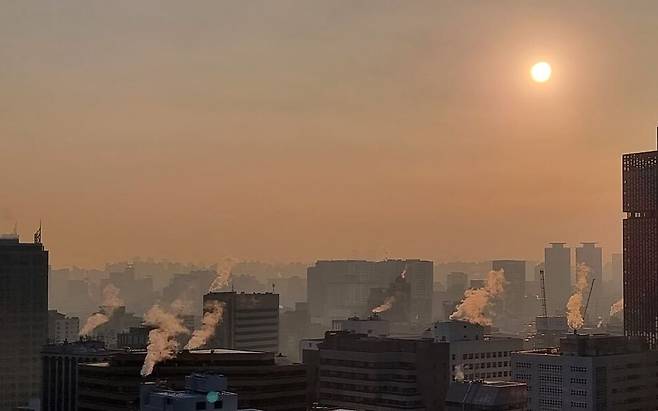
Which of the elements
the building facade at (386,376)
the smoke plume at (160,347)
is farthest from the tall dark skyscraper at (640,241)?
the smoke plume at (160,347)

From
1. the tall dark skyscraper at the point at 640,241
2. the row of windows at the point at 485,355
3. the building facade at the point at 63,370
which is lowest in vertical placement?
the building facade at the point at 63,370

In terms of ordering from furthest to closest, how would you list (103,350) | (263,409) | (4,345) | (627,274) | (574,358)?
(4,345) < (627,274) < (103,350) < (574,358) < (263,409)

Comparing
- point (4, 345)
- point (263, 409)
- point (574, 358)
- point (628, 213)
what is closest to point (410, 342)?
point (574, 358)

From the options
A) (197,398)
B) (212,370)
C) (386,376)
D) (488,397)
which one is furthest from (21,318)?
(197,398)

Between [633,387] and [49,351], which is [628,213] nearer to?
[633,387]

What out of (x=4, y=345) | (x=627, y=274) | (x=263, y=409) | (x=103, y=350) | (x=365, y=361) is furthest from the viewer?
(x=4, y=345)

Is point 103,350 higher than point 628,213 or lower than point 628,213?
lower

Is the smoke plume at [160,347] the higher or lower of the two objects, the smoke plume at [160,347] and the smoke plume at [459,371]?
the higher

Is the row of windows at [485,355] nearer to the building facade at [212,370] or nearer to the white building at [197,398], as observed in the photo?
the building facade at [212,370]
